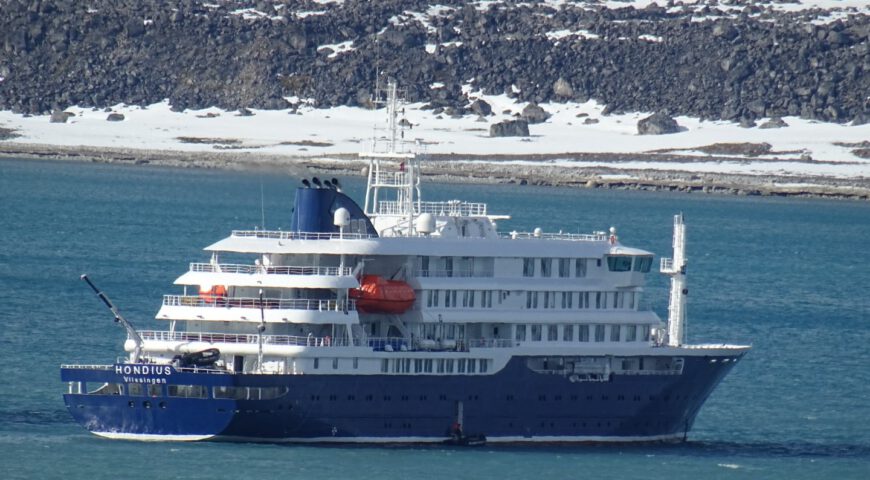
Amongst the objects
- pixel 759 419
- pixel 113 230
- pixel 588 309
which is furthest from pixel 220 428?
pixel 113 230

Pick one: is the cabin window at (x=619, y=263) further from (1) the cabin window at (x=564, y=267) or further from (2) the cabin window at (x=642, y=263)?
(1) the cabin window at (x=564, y=267)

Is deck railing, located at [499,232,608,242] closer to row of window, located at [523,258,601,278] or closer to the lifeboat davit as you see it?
row of window, located at [523,258,601,278]

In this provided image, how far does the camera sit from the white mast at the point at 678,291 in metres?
60.6

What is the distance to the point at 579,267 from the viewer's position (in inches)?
2325

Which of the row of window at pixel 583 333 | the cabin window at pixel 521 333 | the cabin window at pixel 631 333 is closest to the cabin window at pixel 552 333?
the row of window at pixel 583 333

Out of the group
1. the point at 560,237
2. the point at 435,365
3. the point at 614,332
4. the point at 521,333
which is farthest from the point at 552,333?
the point at 435,365

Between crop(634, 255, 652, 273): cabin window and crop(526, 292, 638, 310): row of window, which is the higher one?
crop(634, 255, 652, 273): cabin window

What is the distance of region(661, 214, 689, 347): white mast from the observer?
199 feet

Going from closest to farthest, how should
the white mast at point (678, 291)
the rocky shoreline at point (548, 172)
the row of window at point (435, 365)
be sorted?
the row of window at point (435, 365), the white mast at point (678, 291), the rocky shoreline at point (548, 172)

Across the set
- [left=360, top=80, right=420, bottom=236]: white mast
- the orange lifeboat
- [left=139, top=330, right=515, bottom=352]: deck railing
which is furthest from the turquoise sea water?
[left=360, top=80, right=420, bottom=236]: white mast

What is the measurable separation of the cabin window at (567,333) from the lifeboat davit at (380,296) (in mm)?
4795

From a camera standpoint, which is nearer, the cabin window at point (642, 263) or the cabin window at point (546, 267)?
the cabin window at point (546, 267)

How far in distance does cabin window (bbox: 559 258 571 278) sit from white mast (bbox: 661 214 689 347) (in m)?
3.58

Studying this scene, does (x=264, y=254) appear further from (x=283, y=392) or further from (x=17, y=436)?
(x=17, y=436)
